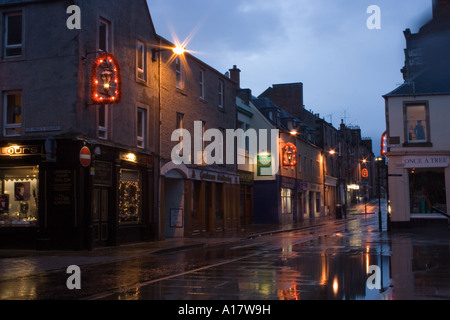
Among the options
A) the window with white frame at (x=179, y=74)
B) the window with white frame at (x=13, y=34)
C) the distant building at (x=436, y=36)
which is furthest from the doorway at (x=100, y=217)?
the distant building at (x=436, y=36)

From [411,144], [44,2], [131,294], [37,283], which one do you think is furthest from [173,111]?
[131,294]

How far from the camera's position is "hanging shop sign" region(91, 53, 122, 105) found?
2031cm

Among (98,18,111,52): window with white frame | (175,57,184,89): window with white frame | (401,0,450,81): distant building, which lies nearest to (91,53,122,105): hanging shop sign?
(98,18,111,52): window with white frame

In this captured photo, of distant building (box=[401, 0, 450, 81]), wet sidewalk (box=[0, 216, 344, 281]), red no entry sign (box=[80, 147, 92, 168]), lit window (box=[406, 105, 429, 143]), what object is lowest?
wet sidewalk (box=[0, 216, 344, 281])

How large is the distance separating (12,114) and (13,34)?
10.9ft

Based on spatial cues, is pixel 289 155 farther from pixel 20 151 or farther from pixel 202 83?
pixel 20 151

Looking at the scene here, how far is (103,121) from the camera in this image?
71.9 ft

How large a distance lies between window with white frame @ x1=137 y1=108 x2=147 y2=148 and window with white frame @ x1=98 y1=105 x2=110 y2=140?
2860mm

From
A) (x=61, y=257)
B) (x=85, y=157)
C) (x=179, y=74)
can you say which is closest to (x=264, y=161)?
(x=179, y=74)

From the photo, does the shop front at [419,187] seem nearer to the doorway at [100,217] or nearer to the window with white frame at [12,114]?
the doorway at [100,217]

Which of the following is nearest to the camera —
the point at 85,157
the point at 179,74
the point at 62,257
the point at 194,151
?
the point at 62,257

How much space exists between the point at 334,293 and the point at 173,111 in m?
19.0

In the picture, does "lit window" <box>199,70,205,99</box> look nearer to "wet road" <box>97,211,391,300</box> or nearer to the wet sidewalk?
the wet sidewalk

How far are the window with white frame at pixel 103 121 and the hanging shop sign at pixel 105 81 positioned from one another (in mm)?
1408
